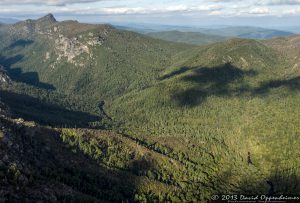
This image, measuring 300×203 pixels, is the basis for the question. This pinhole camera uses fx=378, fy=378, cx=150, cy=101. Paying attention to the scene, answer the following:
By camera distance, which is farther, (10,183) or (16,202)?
(10,183)

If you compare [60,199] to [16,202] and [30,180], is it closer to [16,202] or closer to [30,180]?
[30,180]

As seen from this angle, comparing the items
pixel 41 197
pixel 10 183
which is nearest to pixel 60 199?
pixel 41 197

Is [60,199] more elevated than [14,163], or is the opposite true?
[14,163]

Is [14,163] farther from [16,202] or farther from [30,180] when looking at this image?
[16,202]

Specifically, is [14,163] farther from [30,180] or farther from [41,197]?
[41,197]

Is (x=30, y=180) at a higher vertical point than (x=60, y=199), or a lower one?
higher

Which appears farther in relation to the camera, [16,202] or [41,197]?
[41,197]

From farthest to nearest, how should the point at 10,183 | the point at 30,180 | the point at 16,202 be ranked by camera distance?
the point at 30,180 → the point at 10,183 → the point at 16,202

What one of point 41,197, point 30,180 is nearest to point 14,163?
point 30,180

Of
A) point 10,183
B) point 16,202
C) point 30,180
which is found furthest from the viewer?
point 30,180
